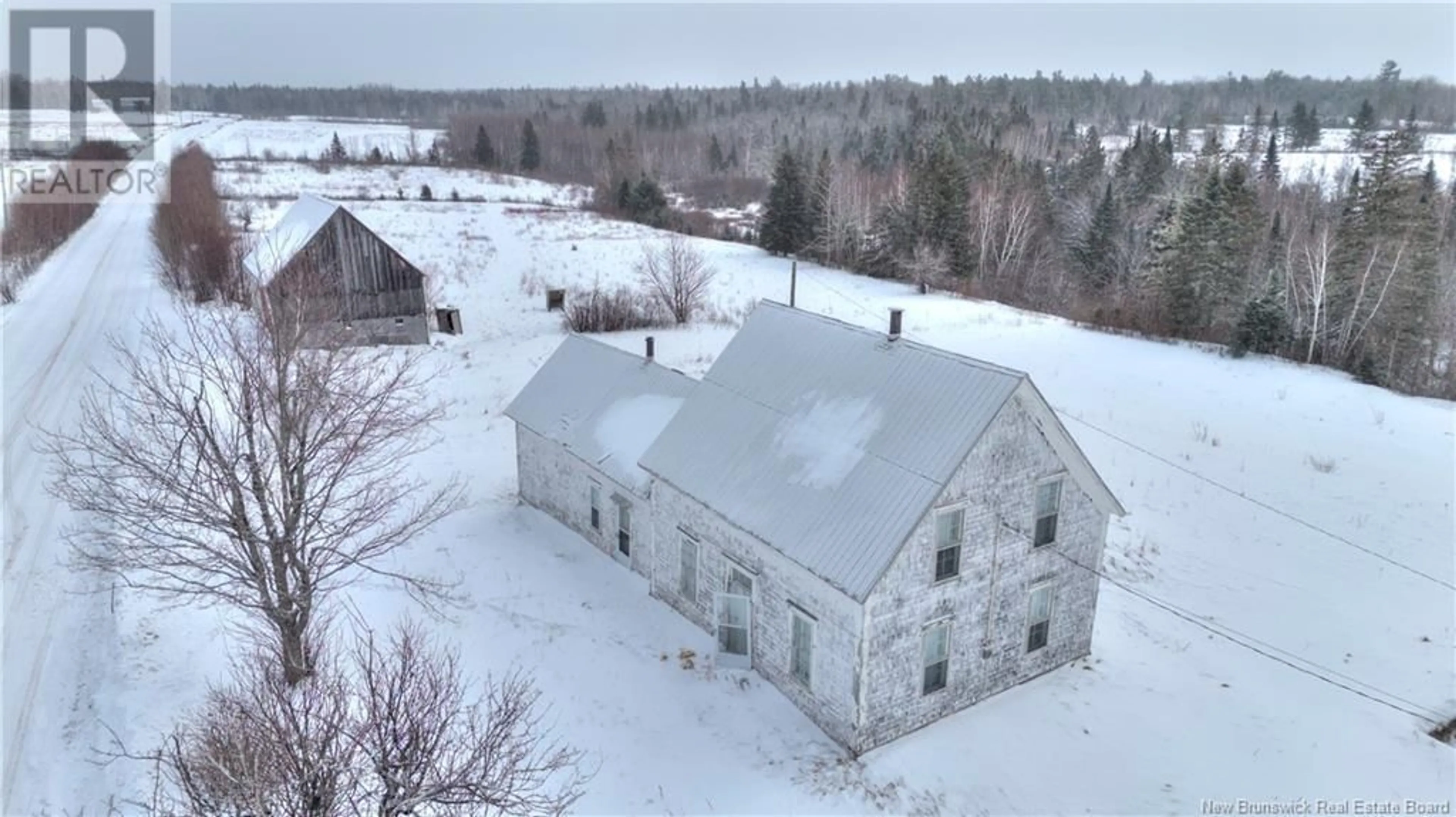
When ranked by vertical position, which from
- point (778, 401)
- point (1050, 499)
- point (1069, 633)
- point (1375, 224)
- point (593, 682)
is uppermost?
point (1375, 224)

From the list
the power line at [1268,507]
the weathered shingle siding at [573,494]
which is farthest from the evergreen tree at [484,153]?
the weathered shingle siding at [573,494]

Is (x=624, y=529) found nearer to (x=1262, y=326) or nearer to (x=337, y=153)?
(x=1262, y=326)

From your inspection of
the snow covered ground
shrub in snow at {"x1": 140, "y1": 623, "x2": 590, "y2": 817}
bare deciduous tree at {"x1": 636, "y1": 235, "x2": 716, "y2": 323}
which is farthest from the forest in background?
shrub in snow at {"x1": 140, "y1": 623, "x2": 590, "y2": 817}

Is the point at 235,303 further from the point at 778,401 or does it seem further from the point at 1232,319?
the point at 1232,319

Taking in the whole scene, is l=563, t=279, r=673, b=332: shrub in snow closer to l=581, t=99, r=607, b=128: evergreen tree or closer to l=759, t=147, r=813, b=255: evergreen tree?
l=759, t=147, r=813, b=255: evergreen tree

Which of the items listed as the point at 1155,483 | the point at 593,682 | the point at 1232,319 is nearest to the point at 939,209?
the point at 1232,319

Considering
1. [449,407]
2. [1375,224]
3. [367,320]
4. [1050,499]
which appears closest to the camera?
[1050,499]

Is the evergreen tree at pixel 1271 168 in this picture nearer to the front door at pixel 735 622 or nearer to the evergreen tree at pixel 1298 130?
the evergreen tree at pixel 1298 130

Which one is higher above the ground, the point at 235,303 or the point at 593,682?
the point at 235,303
